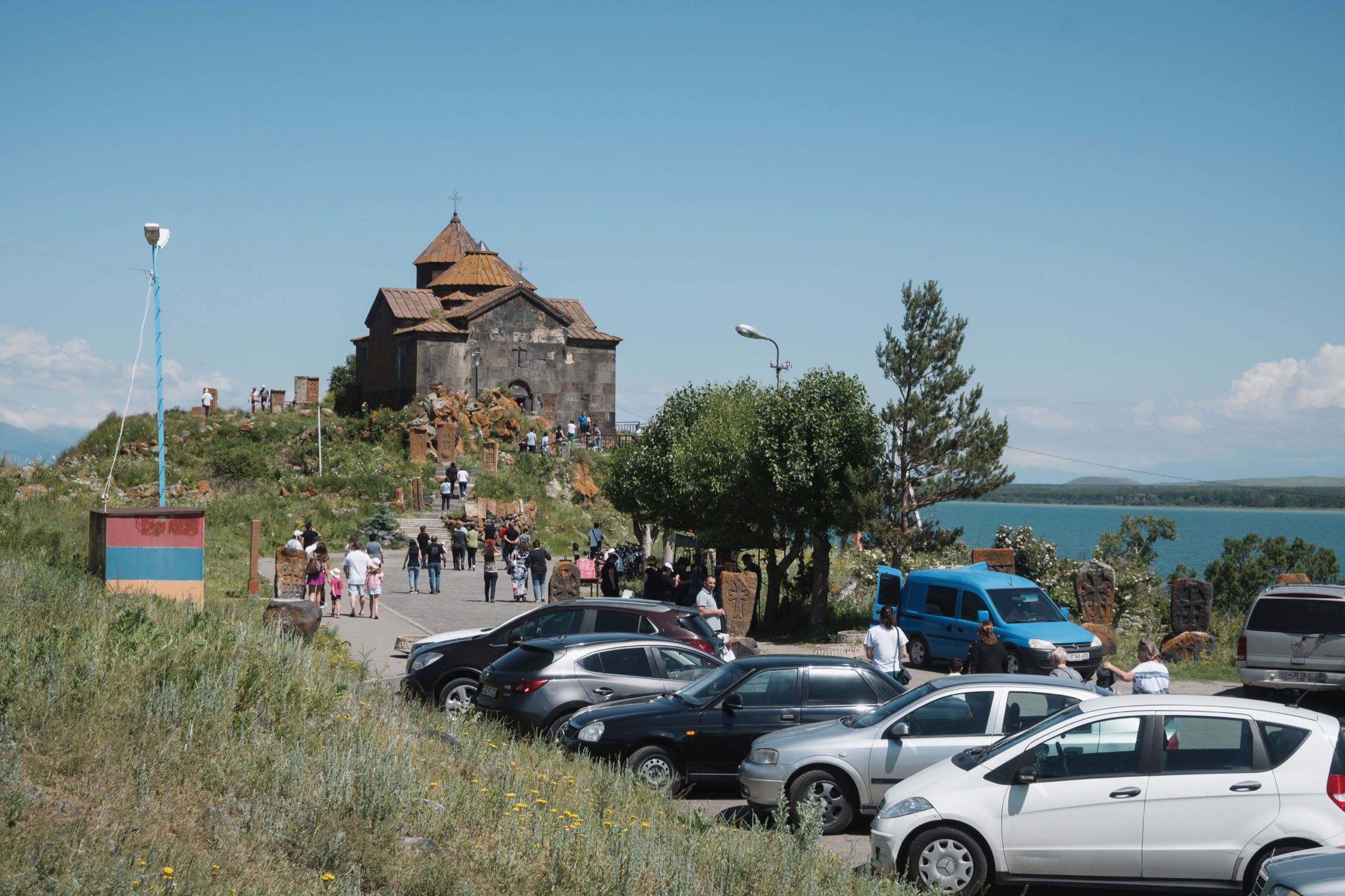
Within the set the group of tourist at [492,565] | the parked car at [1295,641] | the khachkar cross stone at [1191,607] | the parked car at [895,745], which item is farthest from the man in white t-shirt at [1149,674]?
the group of tourist at [492,565]

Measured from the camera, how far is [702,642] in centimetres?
1550

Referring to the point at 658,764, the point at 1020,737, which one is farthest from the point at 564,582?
the point at 1020,737

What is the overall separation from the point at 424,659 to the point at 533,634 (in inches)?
57.6

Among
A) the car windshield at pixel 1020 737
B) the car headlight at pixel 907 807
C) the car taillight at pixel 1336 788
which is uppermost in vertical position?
the car windshield at pixel 1020 737

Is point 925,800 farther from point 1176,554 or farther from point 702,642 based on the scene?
point 1176,554

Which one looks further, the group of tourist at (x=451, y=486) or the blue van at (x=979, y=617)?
the group of tourist at (x=451, y=486)

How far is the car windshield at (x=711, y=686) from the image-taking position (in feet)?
38.2

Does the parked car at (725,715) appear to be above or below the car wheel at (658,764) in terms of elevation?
above

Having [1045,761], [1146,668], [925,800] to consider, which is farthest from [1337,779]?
[1146,668]

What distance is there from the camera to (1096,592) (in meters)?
23.8

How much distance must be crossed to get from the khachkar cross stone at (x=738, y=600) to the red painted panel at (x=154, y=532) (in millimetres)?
10542

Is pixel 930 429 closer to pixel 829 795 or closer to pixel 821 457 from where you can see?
pixel 821 457

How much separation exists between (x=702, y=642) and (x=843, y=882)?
8.53m

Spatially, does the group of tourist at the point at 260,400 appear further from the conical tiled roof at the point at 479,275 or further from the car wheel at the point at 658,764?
the car wheel at the point at 658,764
